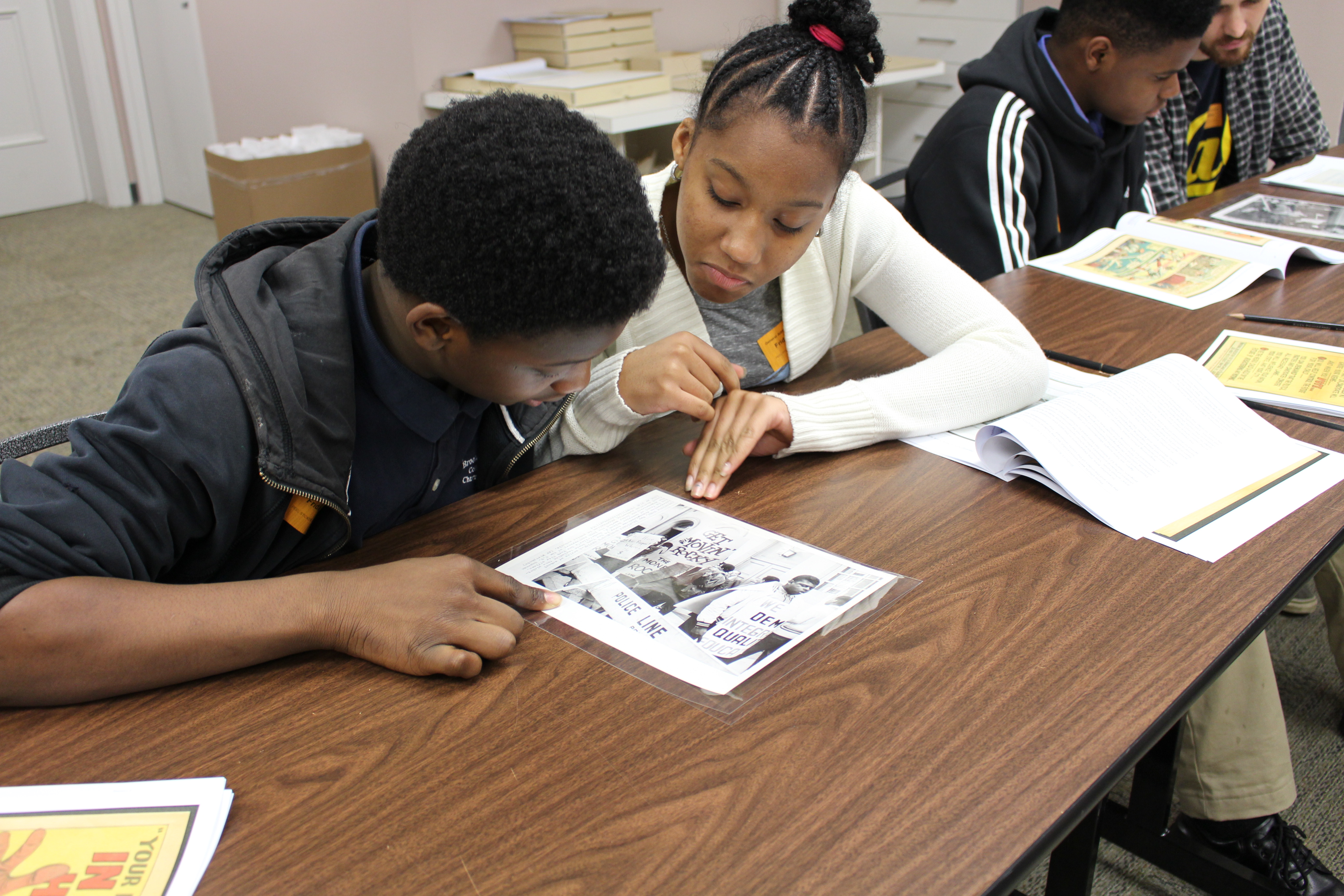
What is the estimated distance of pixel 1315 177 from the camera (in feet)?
7.58

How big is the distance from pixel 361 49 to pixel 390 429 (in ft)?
9.66

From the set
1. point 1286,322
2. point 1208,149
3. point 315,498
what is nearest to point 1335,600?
point 1286,322

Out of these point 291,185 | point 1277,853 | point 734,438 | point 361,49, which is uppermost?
point 361,49

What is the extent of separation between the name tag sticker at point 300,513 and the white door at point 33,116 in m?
4.76

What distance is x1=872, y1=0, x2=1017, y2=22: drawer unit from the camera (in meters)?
3.72

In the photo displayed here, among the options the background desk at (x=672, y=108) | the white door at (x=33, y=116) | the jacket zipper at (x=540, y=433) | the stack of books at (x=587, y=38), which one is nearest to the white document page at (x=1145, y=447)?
the jacket zipper at (x=540, y=433)

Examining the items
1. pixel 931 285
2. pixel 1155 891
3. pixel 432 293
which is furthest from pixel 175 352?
pixel 1155 891

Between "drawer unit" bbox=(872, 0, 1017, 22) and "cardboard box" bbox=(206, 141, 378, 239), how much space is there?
1.99m

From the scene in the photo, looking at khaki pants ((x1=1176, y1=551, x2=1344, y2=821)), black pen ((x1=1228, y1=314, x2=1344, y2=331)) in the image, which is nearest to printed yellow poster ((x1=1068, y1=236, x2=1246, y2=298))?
black pen ((x1=1228, y1=314, x2=1344, y2=331))

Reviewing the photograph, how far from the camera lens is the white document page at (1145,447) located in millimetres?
993

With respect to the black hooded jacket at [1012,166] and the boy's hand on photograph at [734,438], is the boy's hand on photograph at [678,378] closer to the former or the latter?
the boy's hand on photograph at [734,438]

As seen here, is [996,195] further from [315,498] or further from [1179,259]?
[315,498]

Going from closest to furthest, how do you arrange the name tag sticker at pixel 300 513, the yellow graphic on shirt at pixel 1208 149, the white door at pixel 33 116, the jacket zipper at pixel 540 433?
Answer: the name tag sticker at pixel 300 513, the jacket zipper at pixel 540 433, the yellow graphic on shirt at pixel 1208 149, the white door at pixel 33 116

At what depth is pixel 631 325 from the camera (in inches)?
50.5
